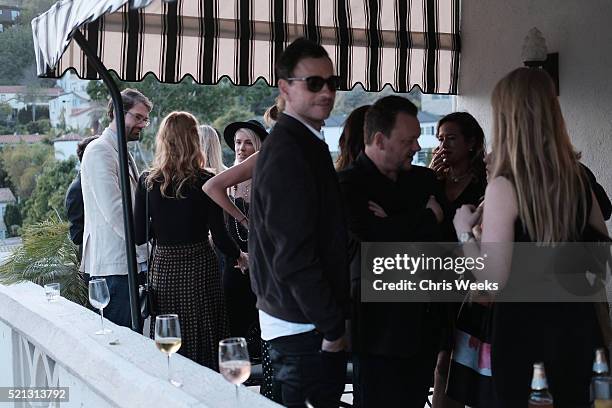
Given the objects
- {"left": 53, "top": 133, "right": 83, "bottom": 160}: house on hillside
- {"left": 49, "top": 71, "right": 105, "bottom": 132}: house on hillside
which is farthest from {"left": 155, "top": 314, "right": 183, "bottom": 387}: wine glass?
{"left": 49, "top": 71, "right": 105, "bottom": 132}: house on hillside

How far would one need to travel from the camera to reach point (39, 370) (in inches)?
141

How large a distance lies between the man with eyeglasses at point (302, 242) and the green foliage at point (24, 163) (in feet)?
52.1

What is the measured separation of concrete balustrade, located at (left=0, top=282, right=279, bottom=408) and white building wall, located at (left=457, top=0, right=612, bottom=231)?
3.06 metres

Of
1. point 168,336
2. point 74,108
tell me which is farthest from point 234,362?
point 74,108

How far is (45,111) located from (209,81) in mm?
13162

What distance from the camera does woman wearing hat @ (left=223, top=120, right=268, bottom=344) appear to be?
4879mm

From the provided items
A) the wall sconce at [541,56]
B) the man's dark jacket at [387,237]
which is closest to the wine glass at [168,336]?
the man's dark jacket at [387,237]

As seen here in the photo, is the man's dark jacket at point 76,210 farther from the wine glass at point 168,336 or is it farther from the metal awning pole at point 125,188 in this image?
the wine glass at point 168,336

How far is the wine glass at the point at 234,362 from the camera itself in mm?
2217

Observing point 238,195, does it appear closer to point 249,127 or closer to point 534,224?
point 249,127

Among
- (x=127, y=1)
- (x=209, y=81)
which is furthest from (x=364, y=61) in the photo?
(x=127, y=1)

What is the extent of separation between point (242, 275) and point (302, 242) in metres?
2.26

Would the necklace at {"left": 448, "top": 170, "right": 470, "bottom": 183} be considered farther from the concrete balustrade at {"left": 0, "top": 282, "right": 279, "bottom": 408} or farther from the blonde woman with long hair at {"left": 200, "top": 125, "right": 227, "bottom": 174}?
the blonde woman with long hair at {"left": 200, "top": 125, "right": 227, "bottom": 174}

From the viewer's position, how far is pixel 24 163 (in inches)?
717
